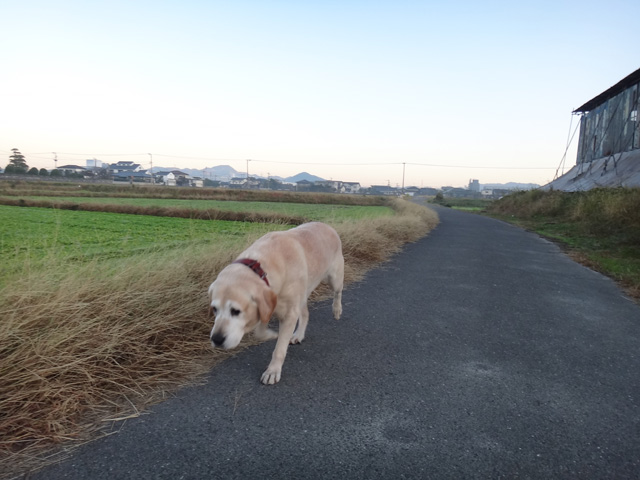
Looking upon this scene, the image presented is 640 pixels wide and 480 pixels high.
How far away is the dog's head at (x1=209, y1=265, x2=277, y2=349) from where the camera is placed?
97.8 inches

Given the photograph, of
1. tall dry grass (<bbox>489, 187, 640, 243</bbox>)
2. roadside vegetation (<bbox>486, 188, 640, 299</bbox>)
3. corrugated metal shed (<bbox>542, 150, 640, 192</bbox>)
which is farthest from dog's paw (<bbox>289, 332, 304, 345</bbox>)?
corrugated metal shed (<bbox>542, 150, 640, 192</bbox>)

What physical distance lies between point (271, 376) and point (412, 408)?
109 cm

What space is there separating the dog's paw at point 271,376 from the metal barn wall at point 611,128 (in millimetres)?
29230

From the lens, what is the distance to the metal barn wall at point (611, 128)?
2378cm

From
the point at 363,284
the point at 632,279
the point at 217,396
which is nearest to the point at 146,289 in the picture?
the point at 217,396

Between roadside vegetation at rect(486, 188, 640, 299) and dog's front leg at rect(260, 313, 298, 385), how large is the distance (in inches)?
241

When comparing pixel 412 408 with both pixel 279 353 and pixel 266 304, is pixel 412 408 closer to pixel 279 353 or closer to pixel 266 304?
pixel 279 353

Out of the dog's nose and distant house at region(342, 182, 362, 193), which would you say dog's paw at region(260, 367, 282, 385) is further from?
distant house at region(342, 182, 362, 193)

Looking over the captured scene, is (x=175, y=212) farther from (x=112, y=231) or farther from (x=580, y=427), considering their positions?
(x=580, y=427)

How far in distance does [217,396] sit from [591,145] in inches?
1498

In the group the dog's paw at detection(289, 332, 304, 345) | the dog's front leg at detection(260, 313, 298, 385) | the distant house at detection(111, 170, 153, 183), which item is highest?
the distant house at detection(111, 170, 153, 183)

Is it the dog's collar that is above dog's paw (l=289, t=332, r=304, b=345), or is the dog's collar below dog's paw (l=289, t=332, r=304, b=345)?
above

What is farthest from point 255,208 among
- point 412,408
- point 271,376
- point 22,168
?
point 22,168

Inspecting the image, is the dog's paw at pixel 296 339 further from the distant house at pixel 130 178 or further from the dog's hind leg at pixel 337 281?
the distant house at pixel 130 178
